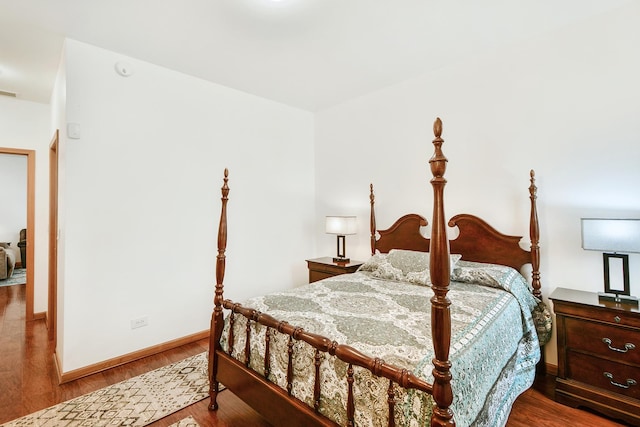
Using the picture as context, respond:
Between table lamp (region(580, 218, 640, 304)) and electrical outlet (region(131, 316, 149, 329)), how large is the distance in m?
3.58

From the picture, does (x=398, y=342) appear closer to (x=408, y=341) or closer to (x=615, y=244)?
(x=408, y=341)

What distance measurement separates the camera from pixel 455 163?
304cm

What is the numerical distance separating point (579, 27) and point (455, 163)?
1.32m

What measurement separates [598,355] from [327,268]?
7.54 feet

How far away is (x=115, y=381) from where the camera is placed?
2447 mm

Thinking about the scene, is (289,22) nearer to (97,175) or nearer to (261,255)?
(97,175)

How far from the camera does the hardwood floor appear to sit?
6.55 feet

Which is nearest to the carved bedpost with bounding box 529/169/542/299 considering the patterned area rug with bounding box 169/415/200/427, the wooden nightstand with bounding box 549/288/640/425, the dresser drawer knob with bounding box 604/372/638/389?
the wooden nightstand with bounding box 549/288/640/425

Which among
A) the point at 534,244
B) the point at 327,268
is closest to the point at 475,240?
the point at 534,244

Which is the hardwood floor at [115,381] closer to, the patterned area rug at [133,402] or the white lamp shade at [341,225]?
the patterned area rug at [133,402]

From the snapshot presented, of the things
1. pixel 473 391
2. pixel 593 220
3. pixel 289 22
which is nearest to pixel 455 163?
pixel 593 220

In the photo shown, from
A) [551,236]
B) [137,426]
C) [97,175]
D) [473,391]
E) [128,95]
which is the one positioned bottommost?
[137,426]

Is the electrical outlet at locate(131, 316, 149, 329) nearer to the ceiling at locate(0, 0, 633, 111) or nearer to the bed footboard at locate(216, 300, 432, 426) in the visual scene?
the bed footboard at locate(216, 300, 432, 426)

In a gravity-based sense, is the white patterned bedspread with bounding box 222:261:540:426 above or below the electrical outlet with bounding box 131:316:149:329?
above
